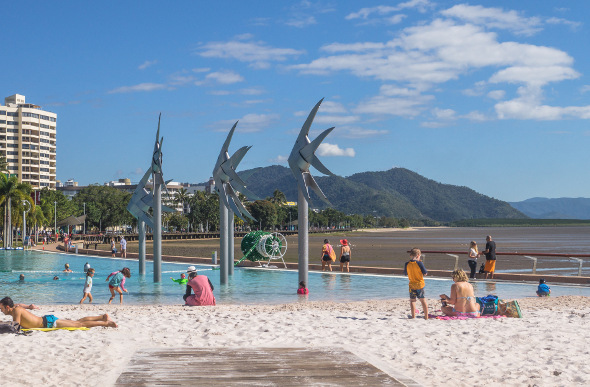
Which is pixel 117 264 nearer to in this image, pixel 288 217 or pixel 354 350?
pixel 354 350

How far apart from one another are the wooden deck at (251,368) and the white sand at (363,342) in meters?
0.27

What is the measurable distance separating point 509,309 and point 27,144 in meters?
166

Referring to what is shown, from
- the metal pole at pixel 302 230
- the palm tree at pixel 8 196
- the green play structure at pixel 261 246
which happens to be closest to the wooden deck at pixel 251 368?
the metal pole at pixel 302 230

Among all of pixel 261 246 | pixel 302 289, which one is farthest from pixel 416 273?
pixel 261 246

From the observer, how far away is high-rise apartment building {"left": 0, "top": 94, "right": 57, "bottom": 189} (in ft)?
524

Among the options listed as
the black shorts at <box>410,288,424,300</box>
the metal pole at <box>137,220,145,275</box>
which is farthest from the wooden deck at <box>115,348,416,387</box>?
the metal pole at <box>137,220,145,275</box>

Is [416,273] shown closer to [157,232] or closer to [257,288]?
[257,288]

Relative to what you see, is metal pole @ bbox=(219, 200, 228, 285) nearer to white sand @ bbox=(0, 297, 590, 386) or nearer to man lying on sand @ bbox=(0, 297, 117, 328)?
white sand @ bbox=(0, 297, 590, 386)

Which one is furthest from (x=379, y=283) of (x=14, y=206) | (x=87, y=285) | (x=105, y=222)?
(x=105, y=222)

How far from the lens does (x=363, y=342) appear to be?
9.53 m

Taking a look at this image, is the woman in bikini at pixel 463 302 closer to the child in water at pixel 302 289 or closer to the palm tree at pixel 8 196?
the child in water at pixel 302 289

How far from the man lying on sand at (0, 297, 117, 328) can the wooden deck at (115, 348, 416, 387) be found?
2.94 meters

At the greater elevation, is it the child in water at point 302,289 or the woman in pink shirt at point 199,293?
the woman in pink shirt at point 199,293

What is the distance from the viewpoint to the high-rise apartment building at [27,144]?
159775 millimetres
